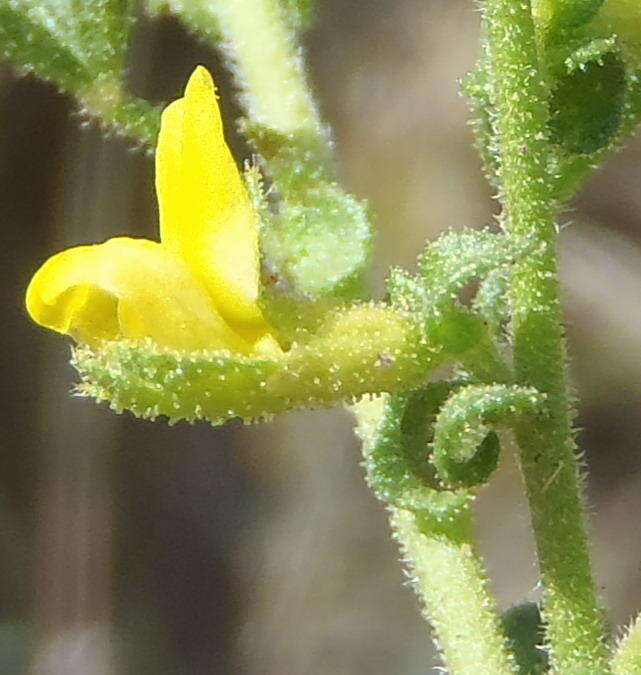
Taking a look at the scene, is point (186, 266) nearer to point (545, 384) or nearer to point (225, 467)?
point (545, 384)

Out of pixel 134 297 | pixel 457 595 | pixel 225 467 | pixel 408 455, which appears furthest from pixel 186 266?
pixel 225 467

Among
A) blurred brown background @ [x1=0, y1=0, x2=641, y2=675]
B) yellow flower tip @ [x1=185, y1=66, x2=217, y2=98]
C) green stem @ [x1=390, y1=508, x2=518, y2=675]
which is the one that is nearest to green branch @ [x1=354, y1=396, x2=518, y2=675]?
green stem @ [x1=390, y1=508, x2=518, y2=675]

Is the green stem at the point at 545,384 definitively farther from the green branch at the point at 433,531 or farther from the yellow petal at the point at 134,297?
the yellow petal at the point at 134,297

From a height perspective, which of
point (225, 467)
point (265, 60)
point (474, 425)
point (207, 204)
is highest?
point (265, 60)

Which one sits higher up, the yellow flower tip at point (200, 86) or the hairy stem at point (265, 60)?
the hairy stem at point (265, 60)

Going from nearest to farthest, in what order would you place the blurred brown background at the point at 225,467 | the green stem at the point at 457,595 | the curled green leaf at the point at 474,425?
1. the curled green leaf at the point at 474,425
2. the green stem at the point at 457,595
3. the blurred brown background at the point at 225,467

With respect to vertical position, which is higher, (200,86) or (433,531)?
(200,86)

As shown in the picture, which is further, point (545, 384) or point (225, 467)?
point (225, 467)

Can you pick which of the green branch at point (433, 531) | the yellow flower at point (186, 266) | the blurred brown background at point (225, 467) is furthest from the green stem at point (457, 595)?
the blurred brown background at point (225, 467)


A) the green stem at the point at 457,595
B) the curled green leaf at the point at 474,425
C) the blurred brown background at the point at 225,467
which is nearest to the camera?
the curled green leaf at the point at 474,425
